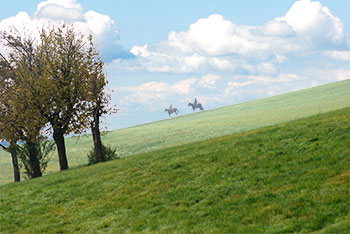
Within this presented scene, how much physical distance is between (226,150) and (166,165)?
422 cm

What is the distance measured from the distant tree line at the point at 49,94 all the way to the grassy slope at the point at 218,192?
43.5ft

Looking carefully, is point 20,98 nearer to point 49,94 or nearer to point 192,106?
point 49,94

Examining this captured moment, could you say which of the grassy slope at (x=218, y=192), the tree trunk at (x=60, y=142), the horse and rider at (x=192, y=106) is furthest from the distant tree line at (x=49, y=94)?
the horse and rider at (x=192, y=106)

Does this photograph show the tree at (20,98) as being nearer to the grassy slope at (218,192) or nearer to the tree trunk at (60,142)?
the tree trunk at (60,142)

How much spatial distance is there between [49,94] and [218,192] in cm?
2927

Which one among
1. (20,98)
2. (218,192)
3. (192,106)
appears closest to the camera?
(218,192)

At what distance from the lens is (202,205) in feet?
60.0

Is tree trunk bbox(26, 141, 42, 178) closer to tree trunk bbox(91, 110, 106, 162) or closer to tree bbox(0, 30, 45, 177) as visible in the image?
tree bbox(0, 30, 45, 177)

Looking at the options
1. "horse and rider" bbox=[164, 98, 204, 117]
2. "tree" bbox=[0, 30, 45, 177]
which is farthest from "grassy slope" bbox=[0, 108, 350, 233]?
"horse and rider" bbox=[164, 98, 204, 117]

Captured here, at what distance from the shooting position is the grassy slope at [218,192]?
49.2 ft

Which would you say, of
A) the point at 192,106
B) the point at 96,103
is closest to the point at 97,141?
the point at 96,103

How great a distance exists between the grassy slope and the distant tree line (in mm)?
13265

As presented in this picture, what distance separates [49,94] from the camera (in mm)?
43062

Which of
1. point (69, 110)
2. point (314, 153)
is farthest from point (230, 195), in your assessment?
point (69, 110)
